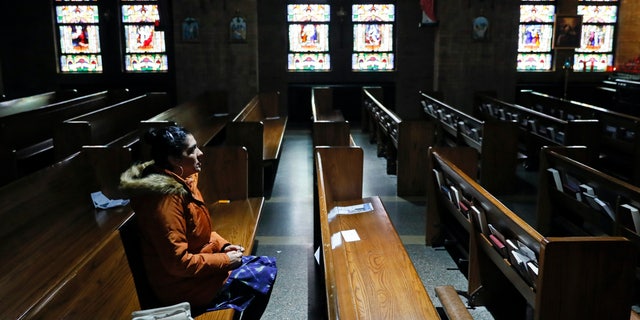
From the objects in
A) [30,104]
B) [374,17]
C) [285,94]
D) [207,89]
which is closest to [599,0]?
[374,17]

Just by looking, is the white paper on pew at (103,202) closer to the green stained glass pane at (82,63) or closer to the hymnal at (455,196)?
the hymnal at (455,196)

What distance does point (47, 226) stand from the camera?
402cm

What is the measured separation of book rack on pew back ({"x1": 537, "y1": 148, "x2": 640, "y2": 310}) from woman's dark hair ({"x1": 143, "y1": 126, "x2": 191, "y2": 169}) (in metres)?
2.64

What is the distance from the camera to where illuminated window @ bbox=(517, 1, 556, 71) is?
44.5 ft

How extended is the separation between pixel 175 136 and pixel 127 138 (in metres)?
4.37

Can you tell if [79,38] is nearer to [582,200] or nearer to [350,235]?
[350,235]

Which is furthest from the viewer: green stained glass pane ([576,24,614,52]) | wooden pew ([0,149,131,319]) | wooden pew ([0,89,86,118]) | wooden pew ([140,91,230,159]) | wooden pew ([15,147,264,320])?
green stained glass pane ([576,24,614,52])

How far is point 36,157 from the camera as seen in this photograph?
6.86m

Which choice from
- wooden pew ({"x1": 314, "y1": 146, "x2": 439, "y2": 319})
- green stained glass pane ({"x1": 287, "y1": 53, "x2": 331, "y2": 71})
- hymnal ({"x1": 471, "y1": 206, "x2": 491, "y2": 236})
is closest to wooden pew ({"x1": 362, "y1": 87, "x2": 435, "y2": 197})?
wooden pew ({"x1": 314, "y1": 146, "x2": 439, "y2": 319})

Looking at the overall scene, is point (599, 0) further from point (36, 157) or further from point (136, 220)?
point (136, 220)

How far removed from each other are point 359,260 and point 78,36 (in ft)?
38.9

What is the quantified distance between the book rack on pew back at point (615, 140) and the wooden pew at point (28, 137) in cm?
597

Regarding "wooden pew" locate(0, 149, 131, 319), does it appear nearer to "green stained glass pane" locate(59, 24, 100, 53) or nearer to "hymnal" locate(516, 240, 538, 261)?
"hymnal" locate(516, 240, 538, 261)

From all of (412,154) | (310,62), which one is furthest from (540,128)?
(310,62)
